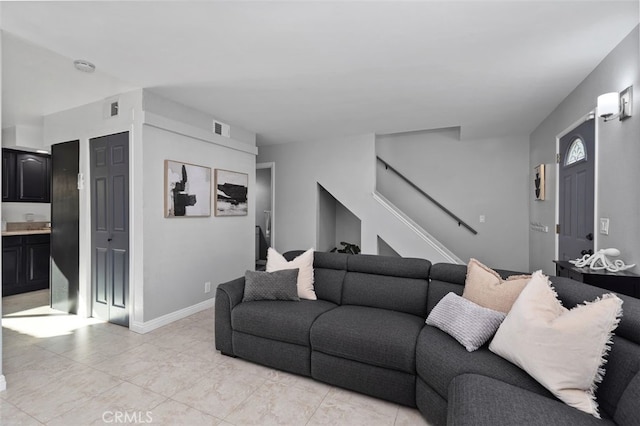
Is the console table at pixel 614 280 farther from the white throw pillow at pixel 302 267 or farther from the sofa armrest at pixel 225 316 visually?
the sofa armrest at pixel 225 316

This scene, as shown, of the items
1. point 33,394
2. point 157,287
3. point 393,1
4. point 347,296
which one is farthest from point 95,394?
point 393,1

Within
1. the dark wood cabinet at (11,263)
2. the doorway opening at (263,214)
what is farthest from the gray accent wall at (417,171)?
the dark wood cabinet at (11,263)

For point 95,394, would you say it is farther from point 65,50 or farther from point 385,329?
point 65,50

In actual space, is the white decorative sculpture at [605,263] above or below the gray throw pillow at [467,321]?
above

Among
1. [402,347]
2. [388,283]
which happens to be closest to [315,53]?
[388,283]

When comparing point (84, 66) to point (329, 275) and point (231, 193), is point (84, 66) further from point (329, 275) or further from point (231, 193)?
point (329, 275)

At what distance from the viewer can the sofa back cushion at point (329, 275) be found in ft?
9.32

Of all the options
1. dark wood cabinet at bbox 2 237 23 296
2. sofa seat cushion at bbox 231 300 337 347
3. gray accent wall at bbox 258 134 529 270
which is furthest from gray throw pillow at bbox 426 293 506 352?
dark wood cabinet at bbox 2 237 23 296

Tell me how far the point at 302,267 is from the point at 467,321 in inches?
59.7

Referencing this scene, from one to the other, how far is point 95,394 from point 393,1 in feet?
10.7

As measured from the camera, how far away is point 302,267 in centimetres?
294

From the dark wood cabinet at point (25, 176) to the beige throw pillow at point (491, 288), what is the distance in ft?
21.3

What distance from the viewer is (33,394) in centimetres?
213

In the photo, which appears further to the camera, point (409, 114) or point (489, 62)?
point (409, 114)
